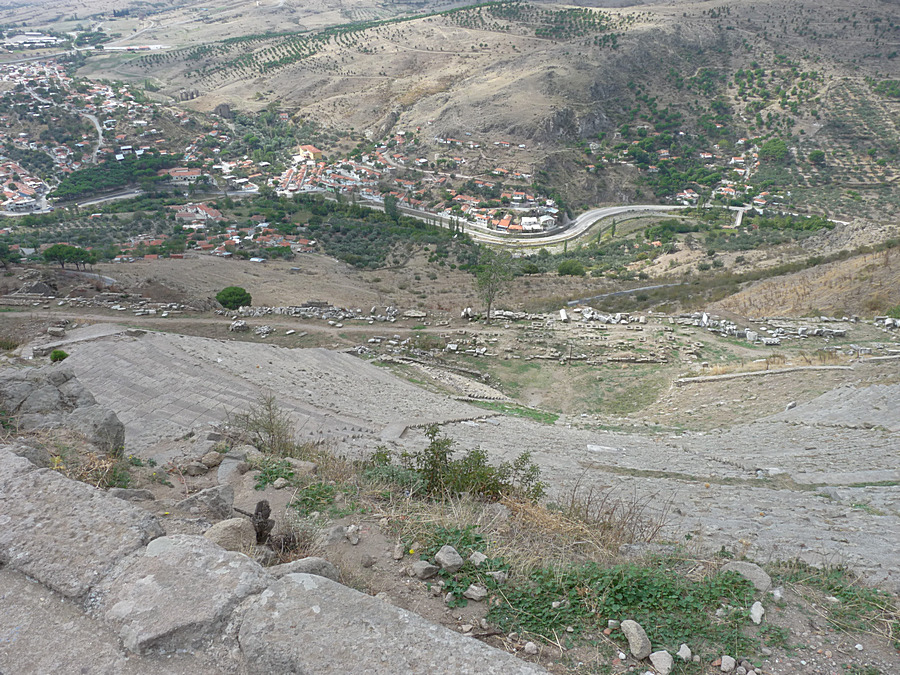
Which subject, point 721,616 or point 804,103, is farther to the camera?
point 804,103

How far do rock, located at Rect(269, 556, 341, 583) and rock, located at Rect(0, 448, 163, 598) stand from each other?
97 centimetres

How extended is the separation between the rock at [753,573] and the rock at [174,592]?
3872mm

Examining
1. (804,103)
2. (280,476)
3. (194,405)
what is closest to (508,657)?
(280,476)

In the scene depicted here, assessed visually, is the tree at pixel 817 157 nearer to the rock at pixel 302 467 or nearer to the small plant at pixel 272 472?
the rock at pixel 302 467

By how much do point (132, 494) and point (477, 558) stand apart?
371 centimetres

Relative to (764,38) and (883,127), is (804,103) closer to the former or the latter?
(883,127)

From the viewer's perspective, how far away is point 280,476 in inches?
267

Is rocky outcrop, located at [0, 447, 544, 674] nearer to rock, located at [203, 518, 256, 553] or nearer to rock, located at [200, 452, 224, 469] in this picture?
rock, located at [203, 518, 256, 553]

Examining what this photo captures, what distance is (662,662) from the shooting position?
11.0 ft

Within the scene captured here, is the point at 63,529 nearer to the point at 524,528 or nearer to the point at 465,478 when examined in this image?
the point at 524,528

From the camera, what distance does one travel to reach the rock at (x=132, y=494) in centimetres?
520

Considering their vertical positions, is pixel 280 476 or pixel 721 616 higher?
pixel 721 616

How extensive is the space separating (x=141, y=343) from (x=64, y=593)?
14.0 m

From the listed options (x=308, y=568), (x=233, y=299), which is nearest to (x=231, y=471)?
(x=308, y=568)
